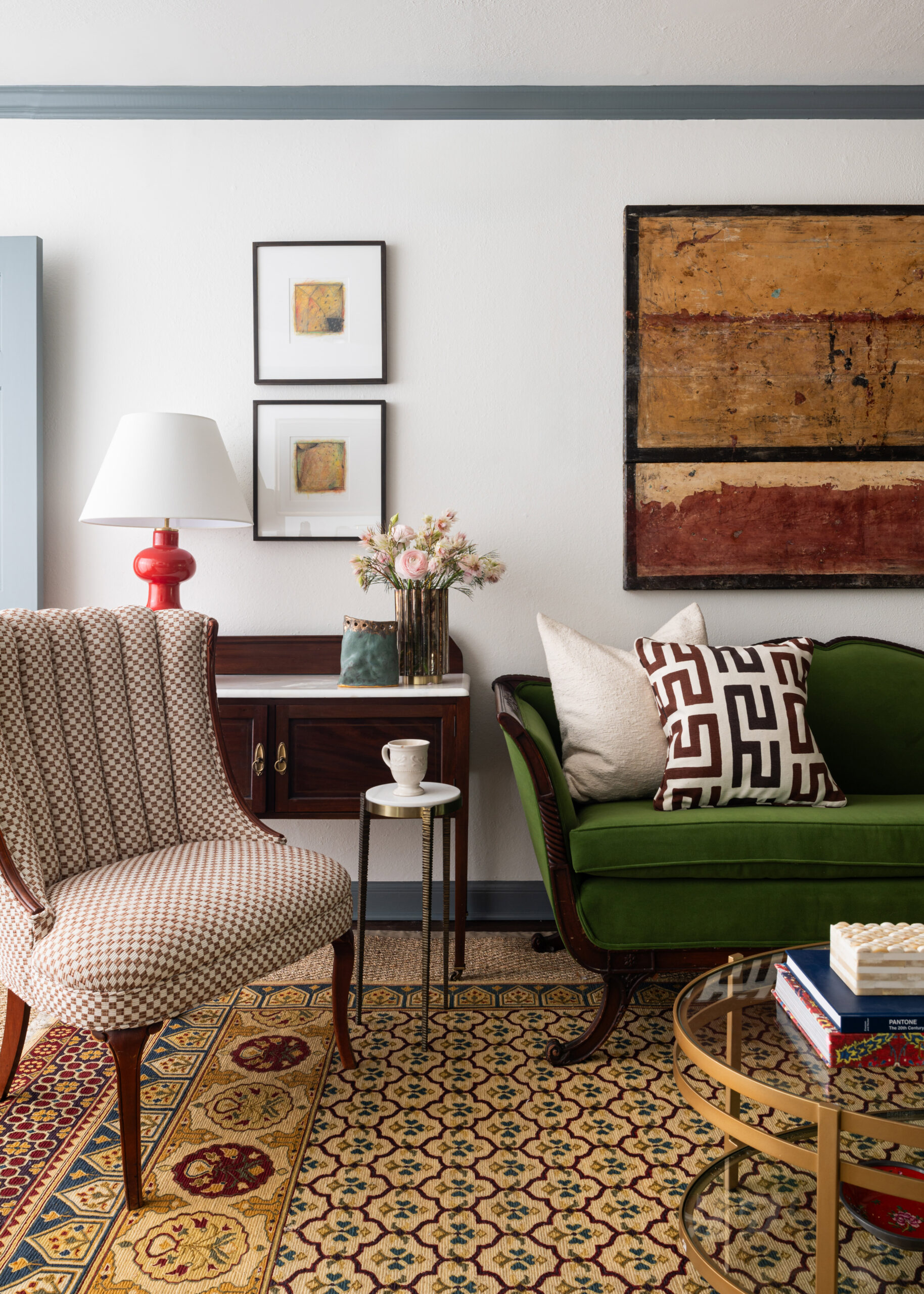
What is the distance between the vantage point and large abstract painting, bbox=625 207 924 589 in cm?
275

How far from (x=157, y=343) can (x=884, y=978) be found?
2.63m

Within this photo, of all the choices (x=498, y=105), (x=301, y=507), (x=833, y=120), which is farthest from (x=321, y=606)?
(x=833, y=120)

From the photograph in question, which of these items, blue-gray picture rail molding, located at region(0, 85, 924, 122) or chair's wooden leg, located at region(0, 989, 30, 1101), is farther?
blue-gray picture rail molding, located at region(0, 85, 924, 122)

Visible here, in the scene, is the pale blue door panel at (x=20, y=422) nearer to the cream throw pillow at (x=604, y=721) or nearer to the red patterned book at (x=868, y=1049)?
the cream throw pillow at (x=604, y=721)

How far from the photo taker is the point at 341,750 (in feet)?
7.82

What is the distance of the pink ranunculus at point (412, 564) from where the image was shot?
2371 mm

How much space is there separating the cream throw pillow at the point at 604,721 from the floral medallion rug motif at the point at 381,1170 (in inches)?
22.6

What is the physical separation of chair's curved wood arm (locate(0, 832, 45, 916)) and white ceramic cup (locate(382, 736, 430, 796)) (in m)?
0.77

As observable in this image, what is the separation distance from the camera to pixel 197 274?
2.80 metres

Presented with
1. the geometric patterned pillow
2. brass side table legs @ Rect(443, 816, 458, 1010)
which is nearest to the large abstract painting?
the geometric patterned pillow

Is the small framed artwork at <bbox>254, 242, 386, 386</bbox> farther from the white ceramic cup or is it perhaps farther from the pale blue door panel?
the white ceramic cup

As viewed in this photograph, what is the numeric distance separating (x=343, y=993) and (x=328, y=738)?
2.30 ft

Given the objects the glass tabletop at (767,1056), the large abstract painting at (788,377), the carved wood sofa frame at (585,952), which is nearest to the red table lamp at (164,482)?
the carved wood sofa frame at (585,952)

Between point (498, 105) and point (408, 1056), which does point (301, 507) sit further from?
point (408, 1056)
